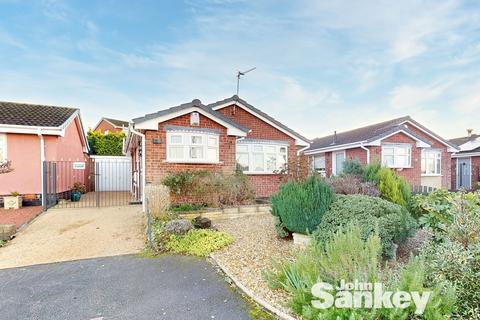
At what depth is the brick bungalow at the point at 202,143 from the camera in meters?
10.3

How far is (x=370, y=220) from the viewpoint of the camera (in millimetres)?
5031

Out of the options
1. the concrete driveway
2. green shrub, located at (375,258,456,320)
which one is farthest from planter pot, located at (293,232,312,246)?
the concrete driveway

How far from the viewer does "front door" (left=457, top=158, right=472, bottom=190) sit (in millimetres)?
22188

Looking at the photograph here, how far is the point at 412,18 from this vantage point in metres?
9.23

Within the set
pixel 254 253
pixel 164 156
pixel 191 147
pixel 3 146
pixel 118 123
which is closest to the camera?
pixel 254 253

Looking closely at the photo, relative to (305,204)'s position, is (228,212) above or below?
below

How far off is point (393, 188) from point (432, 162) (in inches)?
615

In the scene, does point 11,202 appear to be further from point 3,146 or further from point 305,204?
point 305,204

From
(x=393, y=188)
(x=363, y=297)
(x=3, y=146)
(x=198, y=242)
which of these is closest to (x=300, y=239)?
(x=198, y=242)

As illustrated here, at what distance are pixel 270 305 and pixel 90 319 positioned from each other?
96.6 inches

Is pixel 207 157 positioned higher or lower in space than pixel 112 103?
lower

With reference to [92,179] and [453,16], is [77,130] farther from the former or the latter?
[453,16]

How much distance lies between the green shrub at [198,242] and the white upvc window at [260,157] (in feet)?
24.6

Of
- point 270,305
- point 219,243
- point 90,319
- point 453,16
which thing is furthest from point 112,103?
point 453,16
